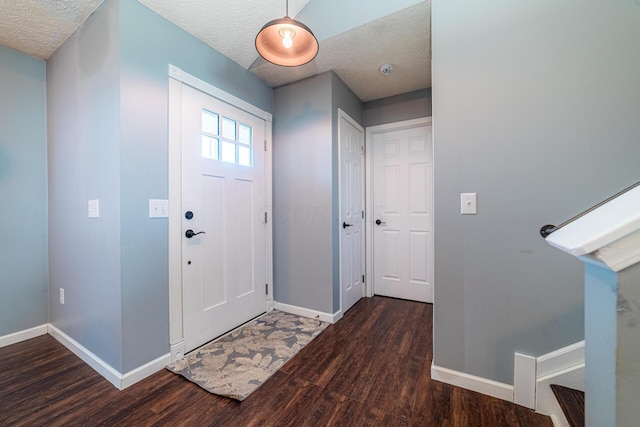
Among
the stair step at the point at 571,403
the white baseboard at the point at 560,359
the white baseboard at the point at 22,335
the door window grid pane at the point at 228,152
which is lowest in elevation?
the white baseboard at the point at 22,335

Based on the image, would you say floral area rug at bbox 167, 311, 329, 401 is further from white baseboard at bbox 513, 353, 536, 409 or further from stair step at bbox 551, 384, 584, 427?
stair step at bbox 551, 384, 584, 427

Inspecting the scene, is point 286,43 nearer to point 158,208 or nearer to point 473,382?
point 158,208

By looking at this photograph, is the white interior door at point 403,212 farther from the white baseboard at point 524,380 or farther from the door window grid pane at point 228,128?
the door window grid pane at point 228,128

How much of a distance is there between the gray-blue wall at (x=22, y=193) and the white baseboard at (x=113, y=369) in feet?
1.96

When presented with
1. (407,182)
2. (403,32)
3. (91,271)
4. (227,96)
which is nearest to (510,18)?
(403,32)

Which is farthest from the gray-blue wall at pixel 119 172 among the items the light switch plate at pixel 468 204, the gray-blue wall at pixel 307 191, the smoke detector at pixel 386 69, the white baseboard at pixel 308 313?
the light switch plate at pixel 468 204

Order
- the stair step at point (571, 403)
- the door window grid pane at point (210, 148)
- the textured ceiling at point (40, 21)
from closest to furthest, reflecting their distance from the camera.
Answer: the stair step at point (571, 403)
the textured ceiling at point (40, 21)
the door window grid pane at point (210, 148)

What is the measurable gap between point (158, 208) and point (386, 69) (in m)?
2.27

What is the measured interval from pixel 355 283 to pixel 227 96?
231 centimetres

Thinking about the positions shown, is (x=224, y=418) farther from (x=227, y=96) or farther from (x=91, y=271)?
(x=227, y=96)

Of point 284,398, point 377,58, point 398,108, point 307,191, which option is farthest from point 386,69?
point 284,398

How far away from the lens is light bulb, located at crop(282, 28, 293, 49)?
4.38 ft

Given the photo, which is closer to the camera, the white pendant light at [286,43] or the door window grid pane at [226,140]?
the white pendant light at [286,43]

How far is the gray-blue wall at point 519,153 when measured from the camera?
1.20 m
